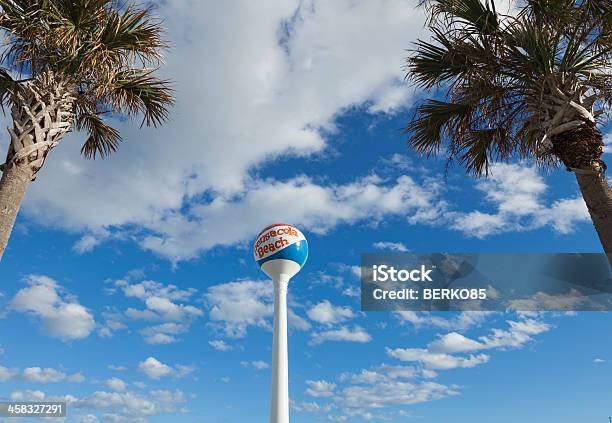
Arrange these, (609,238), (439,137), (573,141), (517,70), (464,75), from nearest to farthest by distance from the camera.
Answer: (609,238)
(573,141)
(517,70)
(464,75)
(439,137)

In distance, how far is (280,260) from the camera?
12086 millimetres

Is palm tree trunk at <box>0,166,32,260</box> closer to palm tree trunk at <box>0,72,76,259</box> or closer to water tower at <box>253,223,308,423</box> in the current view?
palm tree trunk at <box>0,72,76,259</box>

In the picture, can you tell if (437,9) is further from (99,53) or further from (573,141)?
(99,53)

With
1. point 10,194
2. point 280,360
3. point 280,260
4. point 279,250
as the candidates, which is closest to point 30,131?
point 10,194

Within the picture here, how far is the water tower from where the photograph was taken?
11562 millimetres

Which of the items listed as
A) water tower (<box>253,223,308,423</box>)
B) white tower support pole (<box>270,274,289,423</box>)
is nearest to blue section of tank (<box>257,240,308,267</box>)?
water tower (<box>253,223,308,423</box>)

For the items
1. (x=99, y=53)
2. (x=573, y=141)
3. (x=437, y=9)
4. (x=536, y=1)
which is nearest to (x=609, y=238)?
(x=573, y=141)

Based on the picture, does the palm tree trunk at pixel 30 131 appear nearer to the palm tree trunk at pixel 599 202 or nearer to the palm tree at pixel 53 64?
the palm tree at pixel 53 64

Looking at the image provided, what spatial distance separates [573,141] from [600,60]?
1828 millimetres

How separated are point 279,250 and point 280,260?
0.71 ft

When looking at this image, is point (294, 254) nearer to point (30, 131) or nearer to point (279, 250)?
point (279, 250)

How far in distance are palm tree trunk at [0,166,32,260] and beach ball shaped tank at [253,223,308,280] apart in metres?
4.69

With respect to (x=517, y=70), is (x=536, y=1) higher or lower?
higher

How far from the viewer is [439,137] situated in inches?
457
